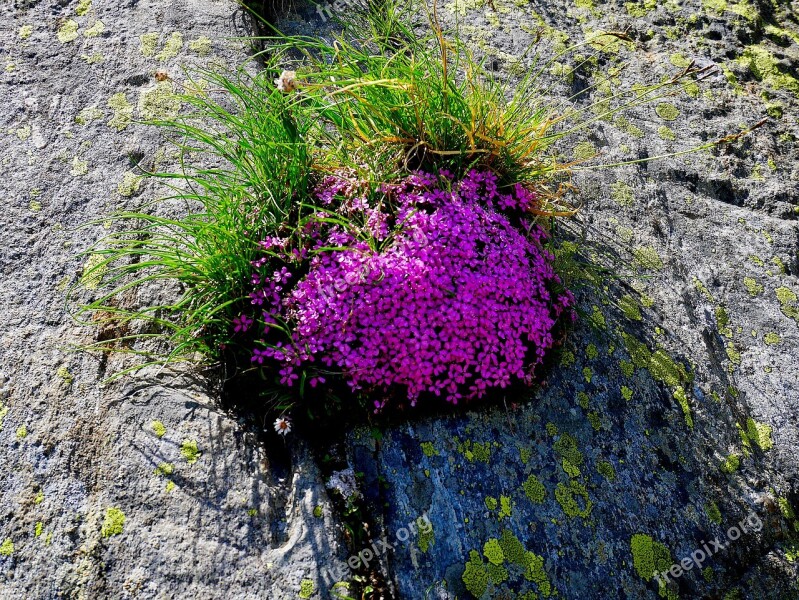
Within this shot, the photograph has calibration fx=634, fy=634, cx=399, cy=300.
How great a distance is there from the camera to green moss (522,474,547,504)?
3.34m

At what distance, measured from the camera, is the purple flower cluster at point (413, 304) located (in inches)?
130

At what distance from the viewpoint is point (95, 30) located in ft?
15.8

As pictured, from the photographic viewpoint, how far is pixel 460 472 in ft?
10.9

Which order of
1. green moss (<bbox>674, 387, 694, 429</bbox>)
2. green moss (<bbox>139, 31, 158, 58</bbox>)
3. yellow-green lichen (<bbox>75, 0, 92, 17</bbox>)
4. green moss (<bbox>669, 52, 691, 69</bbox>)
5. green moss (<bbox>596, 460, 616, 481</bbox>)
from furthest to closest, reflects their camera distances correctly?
green moss (<bbox>669, 52, 691, 69</bbox>) < yellow-green lichen (<bbox>75, 0, 92, 17</bbox>) < green moss (<bbox>139, 31, 158, 58</bbox>) < green moss (<bbox>674, 387, 694, 429</bbox>) < green moss (<bbox>596, 460, 616, 481</bbox>)

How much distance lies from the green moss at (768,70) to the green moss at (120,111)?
491cm

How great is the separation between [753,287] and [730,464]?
1372mm

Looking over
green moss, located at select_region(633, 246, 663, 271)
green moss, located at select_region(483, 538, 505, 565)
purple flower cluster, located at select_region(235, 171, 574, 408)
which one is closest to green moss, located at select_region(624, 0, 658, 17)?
green moss, located at select_region(633, 246, 663, 271)

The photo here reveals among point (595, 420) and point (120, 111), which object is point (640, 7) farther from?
point (120, 111)

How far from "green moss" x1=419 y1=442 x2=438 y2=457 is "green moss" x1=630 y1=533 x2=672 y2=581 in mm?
1137

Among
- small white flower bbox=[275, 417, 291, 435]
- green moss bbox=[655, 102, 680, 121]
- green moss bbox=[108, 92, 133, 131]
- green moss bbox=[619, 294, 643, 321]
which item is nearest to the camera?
small white flower bbox=[275, 417, 291, 435]

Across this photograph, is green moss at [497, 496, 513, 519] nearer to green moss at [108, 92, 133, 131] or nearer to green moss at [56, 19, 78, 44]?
green moss at [108, 92, 133, 131]

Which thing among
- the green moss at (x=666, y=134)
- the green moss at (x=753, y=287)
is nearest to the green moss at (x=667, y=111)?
the green moss at (x=666, y=134)

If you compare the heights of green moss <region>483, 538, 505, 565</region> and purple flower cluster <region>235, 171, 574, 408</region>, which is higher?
purple flower cluster <region>235, 171, 574, 408</region>

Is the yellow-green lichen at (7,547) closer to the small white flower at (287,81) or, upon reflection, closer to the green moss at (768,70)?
the small white flower at (287,81)
